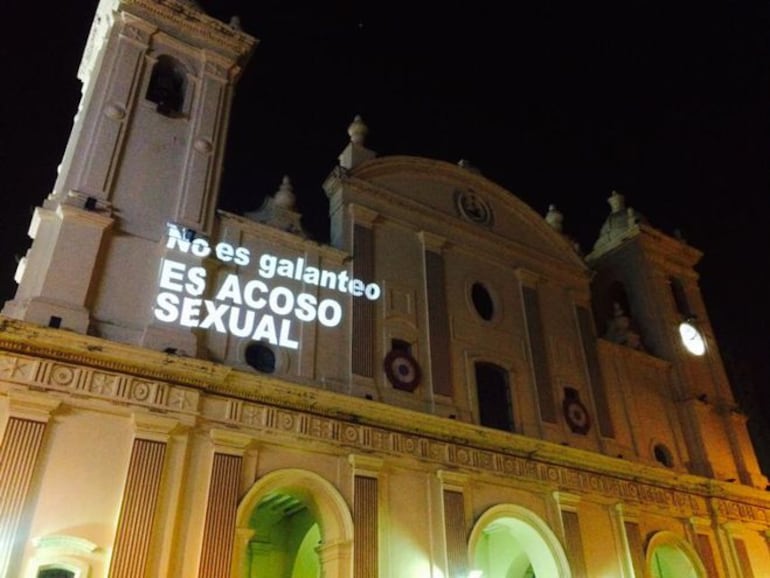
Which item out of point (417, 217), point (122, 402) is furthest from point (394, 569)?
point (417, 217)

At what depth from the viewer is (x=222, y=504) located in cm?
1409

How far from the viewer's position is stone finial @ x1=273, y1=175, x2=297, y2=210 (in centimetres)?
1923

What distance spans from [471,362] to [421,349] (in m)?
1.71

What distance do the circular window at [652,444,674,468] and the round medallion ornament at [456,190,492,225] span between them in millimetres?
9083

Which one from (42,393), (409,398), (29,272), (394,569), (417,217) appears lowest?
(394,569)

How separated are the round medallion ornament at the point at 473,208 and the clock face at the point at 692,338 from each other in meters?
9.02

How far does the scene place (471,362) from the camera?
65.9 feet

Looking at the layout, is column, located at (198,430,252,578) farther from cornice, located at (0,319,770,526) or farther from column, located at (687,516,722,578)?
column, located at (687,516,722,578)

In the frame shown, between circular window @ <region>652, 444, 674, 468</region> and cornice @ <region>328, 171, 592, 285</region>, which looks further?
circular window @ <region>652, 444, 674, 468</region>

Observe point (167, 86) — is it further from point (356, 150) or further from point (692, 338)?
point (692, 338)

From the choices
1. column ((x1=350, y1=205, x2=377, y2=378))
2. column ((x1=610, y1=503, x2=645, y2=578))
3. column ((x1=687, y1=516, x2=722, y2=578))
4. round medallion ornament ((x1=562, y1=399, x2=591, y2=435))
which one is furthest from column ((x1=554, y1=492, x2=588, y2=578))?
column ((x1=350, y1=205, x2=377, y2=378))

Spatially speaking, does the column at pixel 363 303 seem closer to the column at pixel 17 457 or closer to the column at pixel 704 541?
the column at pixel 17 457

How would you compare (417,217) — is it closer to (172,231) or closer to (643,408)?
(172,231)

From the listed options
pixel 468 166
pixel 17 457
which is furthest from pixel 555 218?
pixel 17 457
